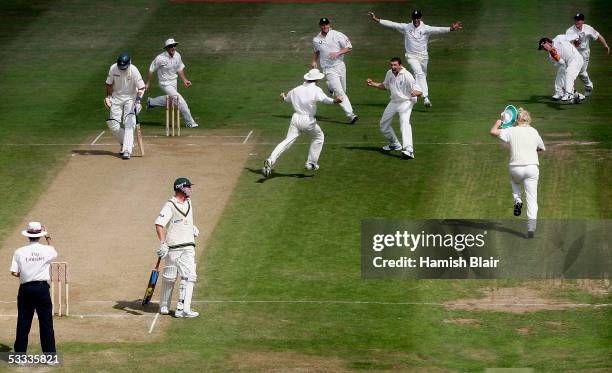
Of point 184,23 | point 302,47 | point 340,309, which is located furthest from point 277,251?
point 184,23

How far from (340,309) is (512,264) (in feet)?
11.0

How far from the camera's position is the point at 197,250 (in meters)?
24.1

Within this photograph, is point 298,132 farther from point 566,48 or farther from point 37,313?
point 37,313

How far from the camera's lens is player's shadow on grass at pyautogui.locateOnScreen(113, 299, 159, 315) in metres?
21.3

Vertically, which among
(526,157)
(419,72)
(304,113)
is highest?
(419,72)

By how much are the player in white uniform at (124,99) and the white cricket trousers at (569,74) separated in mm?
10372

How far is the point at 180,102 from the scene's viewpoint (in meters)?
32.2

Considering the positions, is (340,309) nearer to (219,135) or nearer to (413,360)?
(413,360)

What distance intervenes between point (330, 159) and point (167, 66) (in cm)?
510

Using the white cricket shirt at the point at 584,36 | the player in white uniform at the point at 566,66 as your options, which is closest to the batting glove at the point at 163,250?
the player in white uniform at the point at 566,66

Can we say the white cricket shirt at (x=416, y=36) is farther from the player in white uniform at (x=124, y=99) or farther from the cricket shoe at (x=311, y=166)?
the player in white uniform at (x=124, y=99)

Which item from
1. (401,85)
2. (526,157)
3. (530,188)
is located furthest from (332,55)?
(530,188)

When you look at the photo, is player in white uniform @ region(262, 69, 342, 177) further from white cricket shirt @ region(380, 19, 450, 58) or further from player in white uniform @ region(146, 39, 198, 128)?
white cricket shirt @ region(380, 19, 450, 58)

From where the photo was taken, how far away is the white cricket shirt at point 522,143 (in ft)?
79.0
